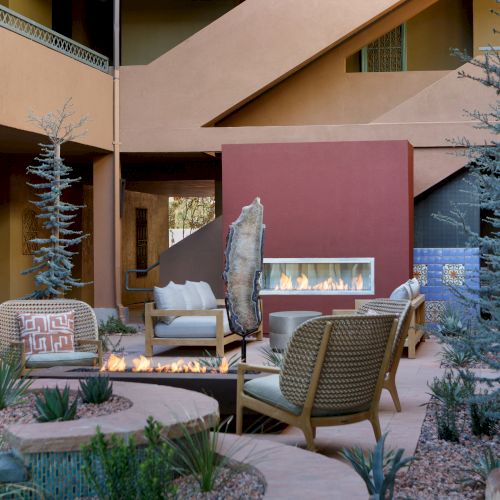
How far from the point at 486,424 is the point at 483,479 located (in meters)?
1.10

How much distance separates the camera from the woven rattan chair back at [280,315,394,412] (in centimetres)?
467

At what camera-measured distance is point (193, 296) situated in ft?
34.2

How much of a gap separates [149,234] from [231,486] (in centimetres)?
1698

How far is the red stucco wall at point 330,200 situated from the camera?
1230 centimetres

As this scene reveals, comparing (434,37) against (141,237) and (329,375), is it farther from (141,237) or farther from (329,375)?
(329,375)

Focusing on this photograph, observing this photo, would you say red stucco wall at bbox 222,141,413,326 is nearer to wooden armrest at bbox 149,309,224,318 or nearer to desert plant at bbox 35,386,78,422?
wooden armrest at bbox 149,309,224,318

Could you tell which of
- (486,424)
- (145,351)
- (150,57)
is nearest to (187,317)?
(145,351)

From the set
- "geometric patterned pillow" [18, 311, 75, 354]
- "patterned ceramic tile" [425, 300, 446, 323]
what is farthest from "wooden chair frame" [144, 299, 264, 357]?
"patterned ceramic tile" [425, 300, 446, 323]

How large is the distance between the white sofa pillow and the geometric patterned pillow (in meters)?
1.93

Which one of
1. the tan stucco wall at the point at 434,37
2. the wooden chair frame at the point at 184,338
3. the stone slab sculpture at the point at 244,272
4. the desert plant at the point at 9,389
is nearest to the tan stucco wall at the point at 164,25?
the tan stucco wall at the point at 434,37

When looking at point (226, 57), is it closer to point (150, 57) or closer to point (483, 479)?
point (150, 57)

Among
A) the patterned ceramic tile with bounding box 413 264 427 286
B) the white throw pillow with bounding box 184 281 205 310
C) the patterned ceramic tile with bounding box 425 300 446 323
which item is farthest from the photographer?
the patterned ceramic tile with bounding box 413 264 427 286

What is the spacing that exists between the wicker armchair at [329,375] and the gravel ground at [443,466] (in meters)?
0.37

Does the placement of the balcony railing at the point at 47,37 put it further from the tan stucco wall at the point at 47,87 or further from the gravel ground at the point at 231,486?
the gravel ground at the point at 231,486
